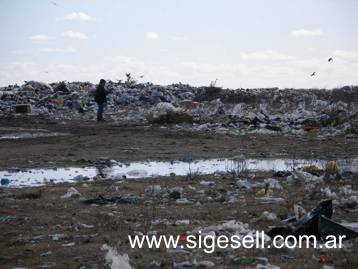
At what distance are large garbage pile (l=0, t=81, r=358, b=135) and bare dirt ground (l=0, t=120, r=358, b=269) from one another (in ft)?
10.7

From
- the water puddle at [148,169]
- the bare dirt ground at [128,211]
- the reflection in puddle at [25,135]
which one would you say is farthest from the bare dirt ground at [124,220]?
the reflection in puddle at [25,135]

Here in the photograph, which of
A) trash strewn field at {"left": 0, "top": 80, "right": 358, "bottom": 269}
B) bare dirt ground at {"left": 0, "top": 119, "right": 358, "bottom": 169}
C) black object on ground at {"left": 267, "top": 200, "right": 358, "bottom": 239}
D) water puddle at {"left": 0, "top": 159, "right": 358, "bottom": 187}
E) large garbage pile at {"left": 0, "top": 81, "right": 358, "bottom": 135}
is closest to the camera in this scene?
trash strewn field at {"left": 0, "top": 80, "right": 358, "bottom": 269}

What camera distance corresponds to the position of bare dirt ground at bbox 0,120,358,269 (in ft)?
11.8

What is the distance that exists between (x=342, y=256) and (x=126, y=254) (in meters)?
1.35

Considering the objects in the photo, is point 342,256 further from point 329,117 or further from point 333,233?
point 329,117

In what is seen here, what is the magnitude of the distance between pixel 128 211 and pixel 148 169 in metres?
3.04

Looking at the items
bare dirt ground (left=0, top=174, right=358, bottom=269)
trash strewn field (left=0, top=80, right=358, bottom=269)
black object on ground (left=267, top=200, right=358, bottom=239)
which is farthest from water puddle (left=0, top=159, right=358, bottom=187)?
black object on ground (left=267, top=200, right=358, bottom=239)

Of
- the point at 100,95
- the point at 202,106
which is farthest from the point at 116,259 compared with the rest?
the point at 202,106

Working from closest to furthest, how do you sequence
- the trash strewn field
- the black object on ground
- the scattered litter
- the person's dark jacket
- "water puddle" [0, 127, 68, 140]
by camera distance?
the trash strewn field, the black object on ground, the scattered litter, "water puddle" [0, 127, 68, 140], the person's dark jacket

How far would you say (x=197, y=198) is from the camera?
5777 millimetres

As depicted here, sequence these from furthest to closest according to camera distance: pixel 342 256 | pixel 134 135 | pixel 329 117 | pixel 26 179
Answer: pixel 329 117, pixel 134 135, pixel 26 179, pixel 342 256

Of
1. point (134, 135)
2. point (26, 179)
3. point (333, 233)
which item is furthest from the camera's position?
point (134, 135)

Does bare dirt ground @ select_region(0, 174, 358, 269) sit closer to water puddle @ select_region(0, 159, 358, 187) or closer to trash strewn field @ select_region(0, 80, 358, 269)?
trash strewn field @ select_region(0, 80, 358, 269)

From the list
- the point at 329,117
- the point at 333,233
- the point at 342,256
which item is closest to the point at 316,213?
the point at 333,233
